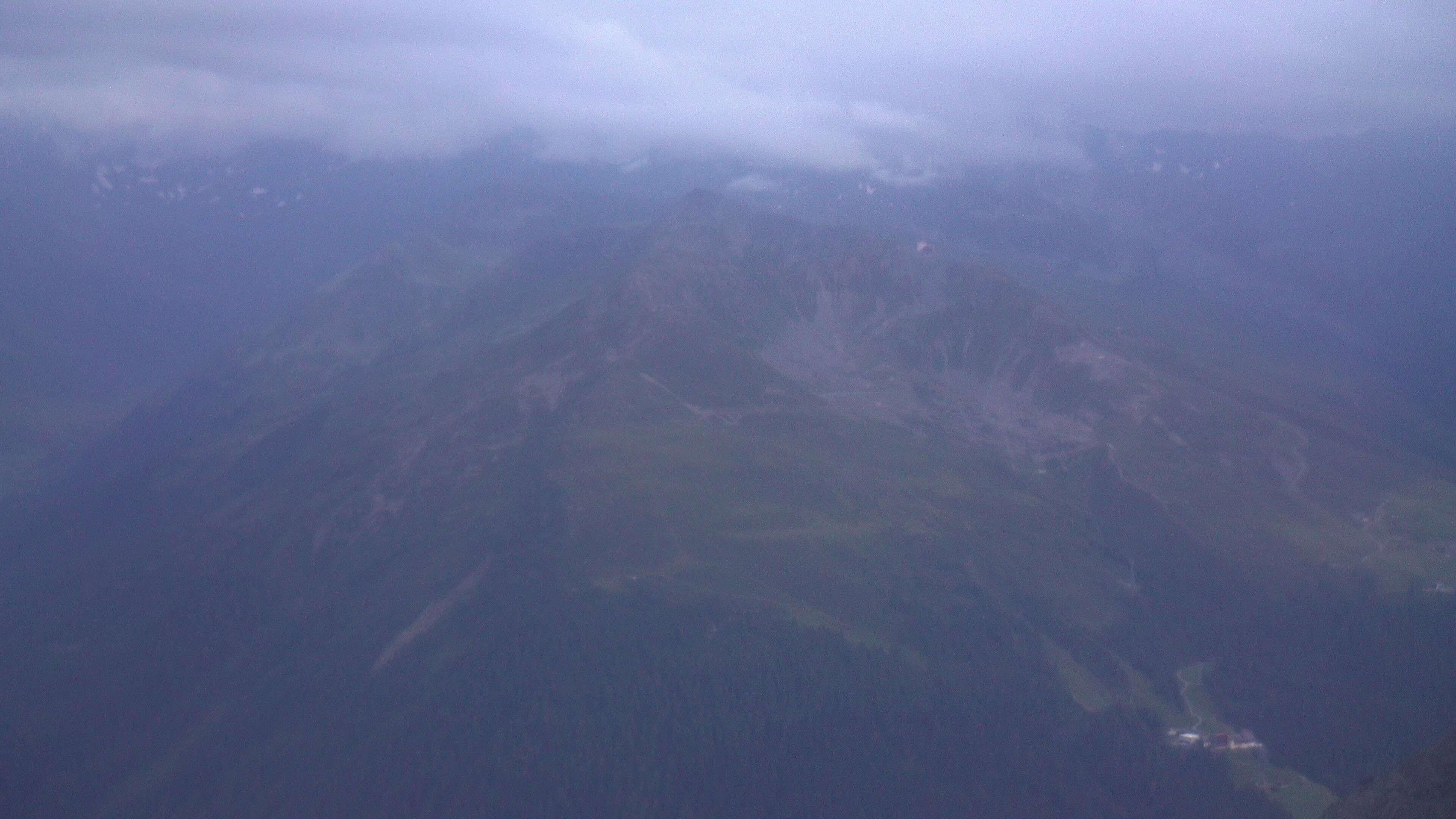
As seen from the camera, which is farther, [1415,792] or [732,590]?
[732,590]

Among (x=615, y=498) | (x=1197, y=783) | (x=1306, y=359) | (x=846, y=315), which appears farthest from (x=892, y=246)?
(x=1197, y=783)

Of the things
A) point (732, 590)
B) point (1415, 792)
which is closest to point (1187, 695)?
point (732, 590)

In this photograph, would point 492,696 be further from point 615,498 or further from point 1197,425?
point 1197,425

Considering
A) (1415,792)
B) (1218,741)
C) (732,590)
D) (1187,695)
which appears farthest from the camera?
(732,590)

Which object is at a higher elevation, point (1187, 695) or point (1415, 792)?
point (1415, 792)

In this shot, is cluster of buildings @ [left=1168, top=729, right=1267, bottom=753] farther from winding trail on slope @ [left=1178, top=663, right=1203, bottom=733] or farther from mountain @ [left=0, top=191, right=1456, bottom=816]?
mountain @ [left=0, top=191, right=1456, bottom=816]

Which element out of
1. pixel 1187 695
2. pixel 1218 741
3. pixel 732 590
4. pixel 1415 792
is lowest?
pixel 732 590

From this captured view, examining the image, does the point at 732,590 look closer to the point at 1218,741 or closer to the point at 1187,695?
the point at 1187,695

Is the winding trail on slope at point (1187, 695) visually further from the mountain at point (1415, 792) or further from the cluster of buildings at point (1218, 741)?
the mountain at point (1415, 792)

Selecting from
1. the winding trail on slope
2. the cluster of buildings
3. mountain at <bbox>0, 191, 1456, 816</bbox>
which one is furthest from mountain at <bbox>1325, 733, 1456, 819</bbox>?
the winding trail on slope
